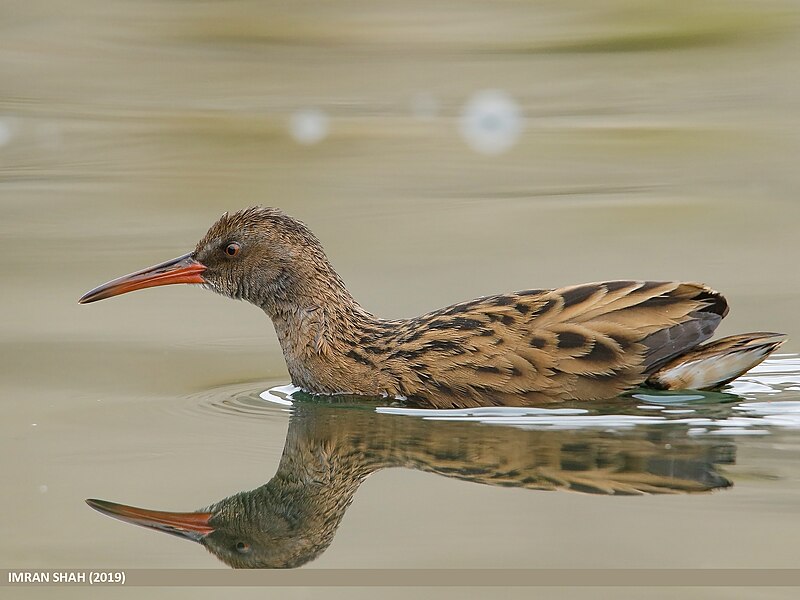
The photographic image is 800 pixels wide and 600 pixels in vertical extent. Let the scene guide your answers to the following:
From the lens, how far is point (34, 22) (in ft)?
65.4

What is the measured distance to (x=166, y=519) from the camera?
693cm

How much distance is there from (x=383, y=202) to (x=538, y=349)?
16.8 feet

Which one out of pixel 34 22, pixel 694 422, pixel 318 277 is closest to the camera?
pixel 694 422

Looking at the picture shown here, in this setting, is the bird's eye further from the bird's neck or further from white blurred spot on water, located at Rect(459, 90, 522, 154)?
white blurred spot on water, located at Rect(459, 90, 522, 154)

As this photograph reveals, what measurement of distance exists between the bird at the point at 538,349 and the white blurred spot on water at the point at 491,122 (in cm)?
654

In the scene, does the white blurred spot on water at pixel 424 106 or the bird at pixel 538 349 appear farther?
the white blurred spot on water at pixel 424 106

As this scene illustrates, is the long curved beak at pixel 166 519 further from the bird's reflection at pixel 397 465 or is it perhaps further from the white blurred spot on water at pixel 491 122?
the white blurred spot on water at pixel 491 122

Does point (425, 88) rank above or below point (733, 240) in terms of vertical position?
above

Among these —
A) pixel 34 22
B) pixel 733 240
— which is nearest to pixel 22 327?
pixel 733 240

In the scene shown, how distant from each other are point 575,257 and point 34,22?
34.8 ft

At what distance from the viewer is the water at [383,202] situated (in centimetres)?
752

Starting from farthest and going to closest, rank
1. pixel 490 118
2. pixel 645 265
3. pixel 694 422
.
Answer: pixel 490 118 < pixel 645 265 < pixel 694 422

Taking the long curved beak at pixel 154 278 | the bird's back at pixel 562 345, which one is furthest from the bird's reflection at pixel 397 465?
the long curved beak at pixel 154 278

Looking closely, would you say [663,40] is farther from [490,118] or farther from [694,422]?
[694,422]
